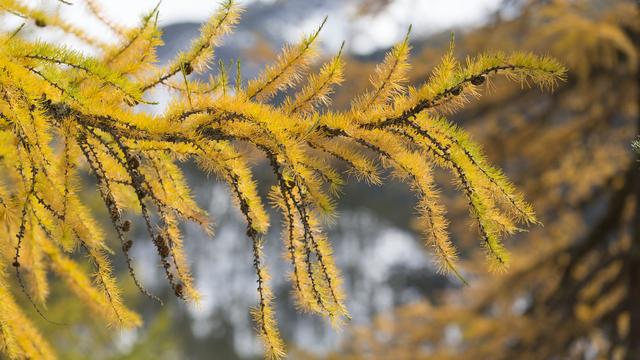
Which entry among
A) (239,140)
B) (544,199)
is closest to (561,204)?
(544,199)

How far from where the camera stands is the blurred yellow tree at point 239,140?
1.15 metres

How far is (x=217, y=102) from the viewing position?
3.79 ft

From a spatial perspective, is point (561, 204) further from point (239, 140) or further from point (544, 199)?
point (239, 140)

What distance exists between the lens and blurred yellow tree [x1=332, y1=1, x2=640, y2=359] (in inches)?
168

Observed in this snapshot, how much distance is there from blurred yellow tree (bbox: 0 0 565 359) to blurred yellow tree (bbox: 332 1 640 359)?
3.09 m

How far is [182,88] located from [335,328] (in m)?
0.53

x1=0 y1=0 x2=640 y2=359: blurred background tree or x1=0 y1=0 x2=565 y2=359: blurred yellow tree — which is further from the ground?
x1=0 y1=0 x2=640 y2=359: blurred background tree

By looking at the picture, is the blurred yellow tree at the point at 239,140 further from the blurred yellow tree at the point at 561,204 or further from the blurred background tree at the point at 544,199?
the blurred yellow tree at the point at 561,204

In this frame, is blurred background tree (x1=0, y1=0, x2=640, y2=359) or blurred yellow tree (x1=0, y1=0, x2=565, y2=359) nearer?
blurred yellow tree (x1=0, y1=0, x2=565, y2=359)

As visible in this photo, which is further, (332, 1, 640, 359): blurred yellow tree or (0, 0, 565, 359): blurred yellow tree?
(332, 1, 640, 359): blurred yellow tree

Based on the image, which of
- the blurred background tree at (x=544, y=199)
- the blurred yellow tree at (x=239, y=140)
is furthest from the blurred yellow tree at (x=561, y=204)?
the blurred yellow tree at (x=239, y=140)

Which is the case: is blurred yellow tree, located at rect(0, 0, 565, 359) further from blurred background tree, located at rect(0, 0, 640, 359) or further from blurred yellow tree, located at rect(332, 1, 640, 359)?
blurred yellow tree, located at rect(332, 1, 640, 359)

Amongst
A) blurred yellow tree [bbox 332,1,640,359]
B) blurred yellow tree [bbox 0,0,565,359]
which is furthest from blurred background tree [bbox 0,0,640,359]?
blurred yellow tree [bbox 0,0,565,359]

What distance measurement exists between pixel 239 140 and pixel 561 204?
467 cm
